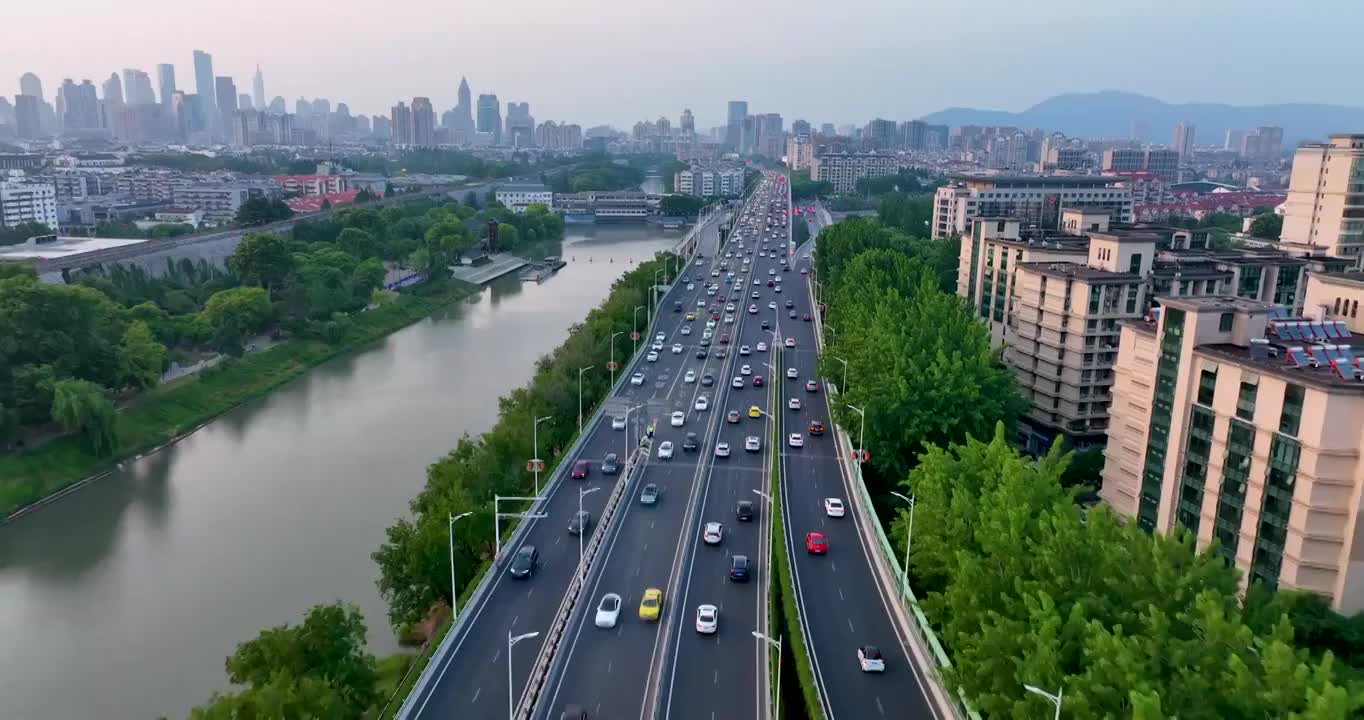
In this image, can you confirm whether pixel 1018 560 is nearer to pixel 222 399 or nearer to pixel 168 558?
pixel 168 558

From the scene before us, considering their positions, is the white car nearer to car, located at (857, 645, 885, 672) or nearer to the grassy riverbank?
car, located at (857, 645, 885, 672)

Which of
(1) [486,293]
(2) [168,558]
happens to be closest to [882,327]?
(2) [168,558]

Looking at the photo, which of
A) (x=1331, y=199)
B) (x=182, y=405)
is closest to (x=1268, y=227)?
(x=1331, y=199)

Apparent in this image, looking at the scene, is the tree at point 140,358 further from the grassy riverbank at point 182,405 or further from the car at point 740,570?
the car at point 740,570

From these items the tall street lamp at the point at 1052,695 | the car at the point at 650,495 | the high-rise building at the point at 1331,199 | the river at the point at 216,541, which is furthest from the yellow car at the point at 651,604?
the high-rise building at the point at 1331,199

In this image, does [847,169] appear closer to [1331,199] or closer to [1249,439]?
[1331,199]

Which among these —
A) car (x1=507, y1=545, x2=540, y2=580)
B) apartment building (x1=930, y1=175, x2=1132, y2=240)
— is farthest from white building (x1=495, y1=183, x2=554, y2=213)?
car (x1=507, y1=545, x2=540, y2=580)
